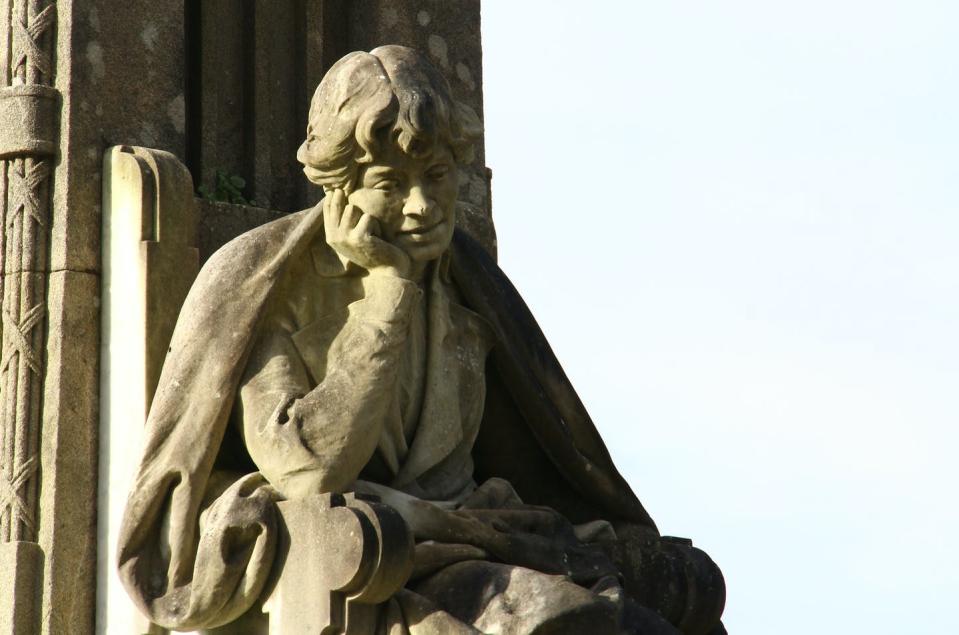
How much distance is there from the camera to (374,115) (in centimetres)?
1005

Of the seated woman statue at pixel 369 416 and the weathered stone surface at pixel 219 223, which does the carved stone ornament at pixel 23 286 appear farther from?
the seated woman statue at pixel 369 416

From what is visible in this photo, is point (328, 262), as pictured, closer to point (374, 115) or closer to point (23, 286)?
point (374, 115)

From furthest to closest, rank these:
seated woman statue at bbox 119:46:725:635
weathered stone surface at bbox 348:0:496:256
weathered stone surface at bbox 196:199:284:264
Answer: weathered stone surface at bbox 348:0:496:256 < weathered stone surface at bbox 196:199:284:264 < seated woman statue at bbox 119:46:725:635

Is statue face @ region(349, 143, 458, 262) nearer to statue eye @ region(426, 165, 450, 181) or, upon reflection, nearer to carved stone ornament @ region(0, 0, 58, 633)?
statue eye @ region(426, 165, 450, 181)

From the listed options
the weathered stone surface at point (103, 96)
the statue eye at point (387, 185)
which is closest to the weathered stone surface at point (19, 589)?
the weathered stone surface at point (103, 96)

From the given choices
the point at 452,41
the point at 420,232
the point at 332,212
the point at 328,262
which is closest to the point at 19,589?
the point at 328,262

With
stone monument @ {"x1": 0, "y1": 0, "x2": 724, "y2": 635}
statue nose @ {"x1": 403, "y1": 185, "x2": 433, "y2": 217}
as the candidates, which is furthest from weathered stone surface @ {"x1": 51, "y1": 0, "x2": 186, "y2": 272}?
statue nose @ {"x1": 403, "y1": 185, "x2": 433, "y2": 217}

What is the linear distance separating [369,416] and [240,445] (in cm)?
56

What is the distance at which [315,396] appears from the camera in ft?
32.7

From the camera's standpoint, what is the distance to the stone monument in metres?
9.79

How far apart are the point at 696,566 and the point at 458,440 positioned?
930 mm

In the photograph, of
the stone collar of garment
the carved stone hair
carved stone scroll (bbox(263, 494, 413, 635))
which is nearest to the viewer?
carved stone scroll (bbox(263, 494, 413, 635))

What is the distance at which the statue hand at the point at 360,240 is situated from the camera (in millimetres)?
10148

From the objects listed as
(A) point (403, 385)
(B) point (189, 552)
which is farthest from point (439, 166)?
(B) point (189, 552)
